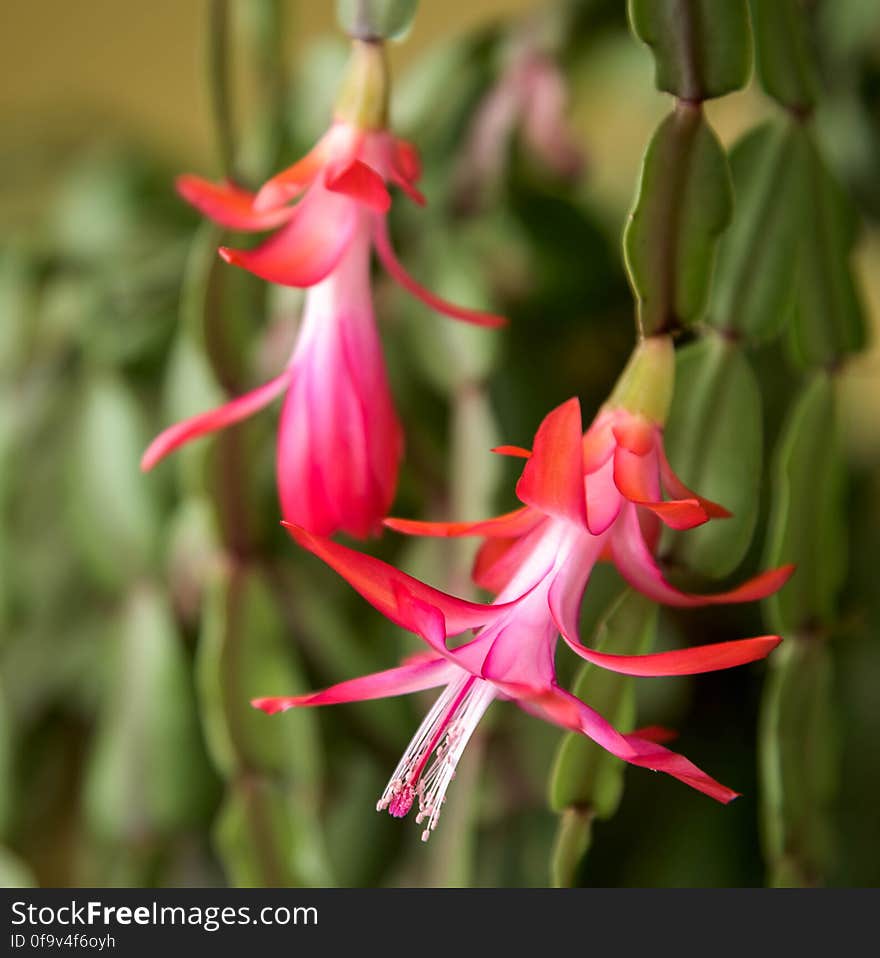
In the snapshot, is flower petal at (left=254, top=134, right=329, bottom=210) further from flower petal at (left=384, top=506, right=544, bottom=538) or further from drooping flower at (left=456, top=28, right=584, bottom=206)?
drooping flower at (left=456, top=28, right=584, bottom=206)

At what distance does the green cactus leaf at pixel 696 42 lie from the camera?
0.37 m

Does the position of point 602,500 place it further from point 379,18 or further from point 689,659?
point 379,18

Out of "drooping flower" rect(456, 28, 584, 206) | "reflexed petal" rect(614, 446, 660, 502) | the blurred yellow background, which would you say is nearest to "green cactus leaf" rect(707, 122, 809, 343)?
"reflexed petal" rect(614, 446, 660, 502)

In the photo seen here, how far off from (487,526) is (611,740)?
0.08 meters

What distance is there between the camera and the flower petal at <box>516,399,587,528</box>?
0.31 meters

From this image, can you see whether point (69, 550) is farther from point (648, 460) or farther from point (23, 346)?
point (648, 460)

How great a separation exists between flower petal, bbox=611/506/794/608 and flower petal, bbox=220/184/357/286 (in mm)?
137

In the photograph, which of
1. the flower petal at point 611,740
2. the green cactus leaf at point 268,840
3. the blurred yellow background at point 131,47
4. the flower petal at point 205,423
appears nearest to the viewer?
the flower petal at point 611,740

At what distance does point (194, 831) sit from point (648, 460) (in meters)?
0.41

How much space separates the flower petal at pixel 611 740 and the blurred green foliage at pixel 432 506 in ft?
0.27

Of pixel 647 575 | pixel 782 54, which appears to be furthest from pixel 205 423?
pixel 782 54

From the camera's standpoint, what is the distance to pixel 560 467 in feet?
1.03

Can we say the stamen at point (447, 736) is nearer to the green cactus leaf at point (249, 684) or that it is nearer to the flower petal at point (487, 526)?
the flower petal at point (487, 526)

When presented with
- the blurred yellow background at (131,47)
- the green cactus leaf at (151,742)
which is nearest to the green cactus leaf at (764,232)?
the green cactus leaf at (151,742)
